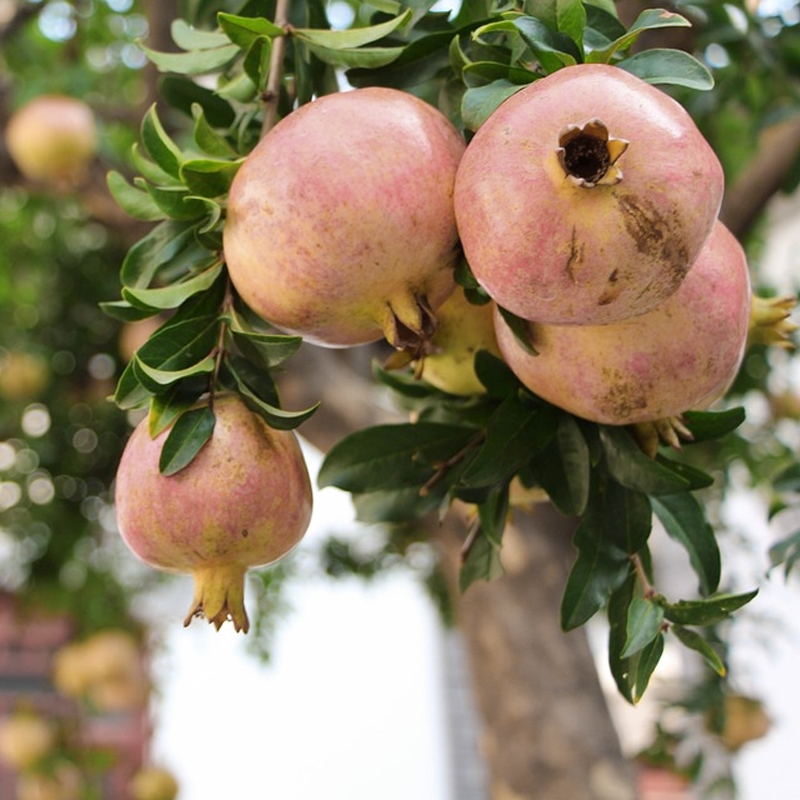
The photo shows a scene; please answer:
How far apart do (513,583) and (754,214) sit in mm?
601

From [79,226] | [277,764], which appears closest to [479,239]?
[79,226]

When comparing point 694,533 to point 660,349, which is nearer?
point 660,349

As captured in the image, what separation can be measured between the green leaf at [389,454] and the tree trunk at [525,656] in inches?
28.9

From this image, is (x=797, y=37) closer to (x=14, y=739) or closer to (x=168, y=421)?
(x=168, y=421)

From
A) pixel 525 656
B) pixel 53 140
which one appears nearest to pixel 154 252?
pixel 525 656

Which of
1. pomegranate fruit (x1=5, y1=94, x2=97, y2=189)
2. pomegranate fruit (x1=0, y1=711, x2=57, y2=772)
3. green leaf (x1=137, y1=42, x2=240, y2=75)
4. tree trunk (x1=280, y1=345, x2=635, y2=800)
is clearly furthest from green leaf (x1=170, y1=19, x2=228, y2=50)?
pomegranate fruit (x1=0, y1=711, x2=57, y2=772)

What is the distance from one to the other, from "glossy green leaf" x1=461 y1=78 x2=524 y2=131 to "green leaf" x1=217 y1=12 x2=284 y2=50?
0.47 feet

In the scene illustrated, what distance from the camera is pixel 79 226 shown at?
83.0 inches

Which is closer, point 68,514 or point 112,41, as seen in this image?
point 68,514

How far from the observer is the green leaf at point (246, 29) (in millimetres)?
525

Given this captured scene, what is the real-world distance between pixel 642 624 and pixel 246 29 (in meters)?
0.36

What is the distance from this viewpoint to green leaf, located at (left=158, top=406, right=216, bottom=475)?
0.46 meters

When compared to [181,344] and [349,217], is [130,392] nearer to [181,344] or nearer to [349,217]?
[181,344]

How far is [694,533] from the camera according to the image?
0.60 metres
